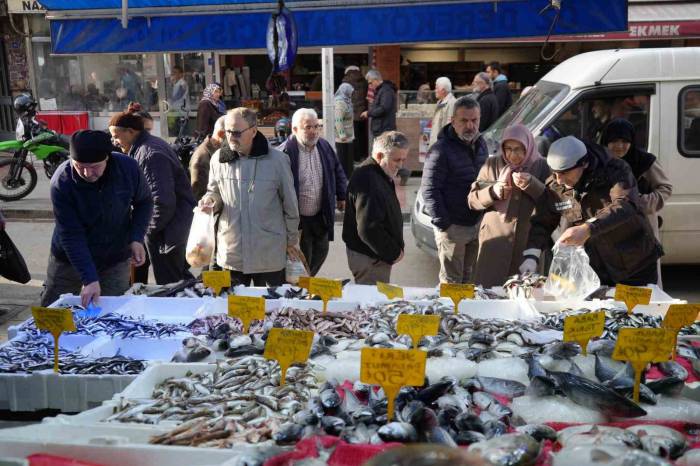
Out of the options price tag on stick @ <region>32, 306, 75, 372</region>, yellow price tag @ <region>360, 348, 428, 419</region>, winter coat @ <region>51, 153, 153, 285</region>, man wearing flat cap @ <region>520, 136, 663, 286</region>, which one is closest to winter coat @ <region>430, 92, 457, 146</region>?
man wearing flat cap @ <region>520, 136, 663, 286</region>

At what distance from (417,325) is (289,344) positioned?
0.72 m

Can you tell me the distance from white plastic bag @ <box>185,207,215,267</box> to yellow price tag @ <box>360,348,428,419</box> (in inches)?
101

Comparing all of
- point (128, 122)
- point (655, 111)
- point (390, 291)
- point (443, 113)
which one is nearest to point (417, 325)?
point (390, 291)

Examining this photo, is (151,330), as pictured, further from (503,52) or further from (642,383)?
(503,52)

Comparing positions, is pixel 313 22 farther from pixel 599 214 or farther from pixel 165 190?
pixel 599 214

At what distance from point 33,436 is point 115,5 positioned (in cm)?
425

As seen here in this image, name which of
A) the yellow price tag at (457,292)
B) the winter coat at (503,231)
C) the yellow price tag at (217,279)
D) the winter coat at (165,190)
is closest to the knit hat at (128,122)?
the winter coat at (165,190)

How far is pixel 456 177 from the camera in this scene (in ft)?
20.1

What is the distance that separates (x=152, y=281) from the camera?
8289mm

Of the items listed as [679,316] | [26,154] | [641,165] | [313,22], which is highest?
[313,22]

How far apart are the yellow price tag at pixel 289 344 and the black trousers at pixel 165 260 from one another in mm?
3195

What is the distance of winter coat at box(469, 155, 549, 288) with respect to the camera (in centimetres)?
544

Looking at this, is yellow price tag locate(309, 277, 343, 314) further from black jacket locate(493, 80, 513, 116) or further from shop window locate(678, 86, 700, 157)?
black jacket locate(493, 80, 513, 116)

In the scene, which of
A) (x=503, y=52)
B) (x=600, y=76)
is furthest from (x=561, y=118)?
(x=503, y=52)
